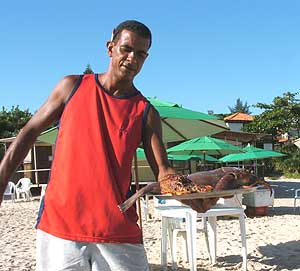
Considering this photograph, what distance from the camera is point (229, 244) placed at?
6992 mm

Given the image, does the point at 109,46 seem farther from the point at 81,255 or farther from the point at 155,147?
the point at 81,255

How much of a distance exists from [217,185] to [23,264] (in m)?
4.31

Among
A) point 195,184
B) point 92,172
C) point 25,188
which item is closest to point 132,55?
point 92,172

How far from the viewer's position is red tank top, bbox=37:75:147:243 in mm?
1754

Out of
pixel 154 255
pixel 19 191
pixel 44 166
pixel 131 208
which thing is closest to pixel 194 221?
pixel 154 255

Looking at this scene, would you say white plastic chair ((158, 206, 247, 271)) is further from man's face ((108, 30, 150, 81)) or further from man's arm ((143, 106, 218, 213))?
man's face ((108, 30, 150, 81))

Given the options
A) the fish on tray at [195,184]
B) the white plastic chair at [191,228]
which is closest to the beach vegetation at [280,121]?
the white plastic chair at [191,228]

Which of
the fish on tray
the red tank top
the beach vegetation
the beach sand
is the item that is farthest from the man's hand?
the beach vegetation

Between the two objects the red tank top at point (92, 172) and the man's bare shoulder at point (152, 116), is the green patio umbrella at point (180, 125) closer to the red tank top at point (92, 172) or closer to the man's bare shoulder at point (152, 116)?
the man's bare shoulder at point (152, 116)

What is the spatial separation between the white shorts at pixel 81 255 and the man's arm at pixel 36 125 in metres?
0.28

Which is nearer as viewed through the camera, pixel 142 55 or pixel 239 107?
pixel 142 55

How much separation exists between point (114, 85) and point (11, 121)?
1160 inches

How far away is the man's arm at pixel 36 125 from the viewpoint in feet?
6.07

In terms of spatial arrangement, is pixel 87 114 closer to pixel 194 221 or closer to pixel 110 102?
pixel 110 102
